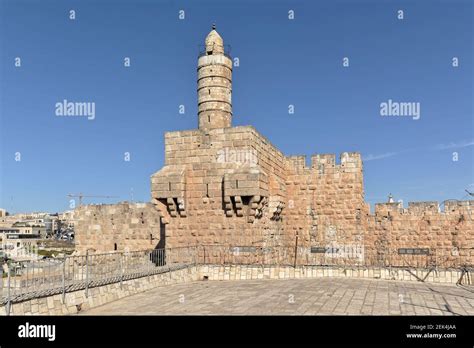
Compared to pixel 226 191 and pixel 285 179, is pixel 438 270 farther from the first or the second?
pixel 285 179

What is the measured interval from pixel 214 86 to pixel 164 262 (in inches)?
271

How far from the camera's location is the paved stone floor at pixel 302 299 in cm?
688

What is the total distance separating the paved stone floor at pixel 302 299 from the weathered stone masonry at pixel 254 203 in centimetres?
275

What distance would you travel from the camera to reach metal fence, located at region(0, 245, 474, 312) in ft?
22.0

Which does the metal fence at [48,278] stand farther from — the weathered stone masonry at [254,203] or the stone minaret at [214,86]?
the stone minaret at [214,86]

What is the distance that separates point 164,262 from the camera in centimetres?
1215

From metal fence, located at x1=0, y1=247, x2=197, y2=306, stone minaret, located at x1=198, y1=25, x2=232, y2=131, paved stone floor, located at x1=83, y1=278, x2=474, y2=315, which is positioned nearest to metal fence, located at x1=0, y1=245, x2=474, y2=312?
metal fence, located at x1=0, y1=247, x2=197, y2=306

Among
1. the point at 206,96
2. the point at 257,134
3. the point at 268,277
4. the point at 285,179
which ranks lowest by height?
the point at 268,277

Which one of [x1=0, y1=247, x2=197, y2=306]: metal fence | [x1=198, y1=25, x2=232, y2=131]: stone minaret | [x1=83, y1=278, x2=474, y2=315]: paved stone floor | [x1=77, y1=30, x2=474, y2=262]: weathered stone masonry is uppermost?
[x1=198, y1=25, x2=232, y2=131]: stone minaret

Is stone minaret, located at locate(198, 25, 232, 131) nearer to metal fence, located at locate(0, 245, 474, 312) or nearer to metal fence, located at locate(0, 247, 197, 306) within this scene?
metal fence, located at locate(0, 245, 474, 312)

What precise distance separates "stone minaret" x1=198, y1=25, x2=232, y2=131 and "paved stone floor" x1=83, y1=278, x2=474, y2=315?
282 inches
